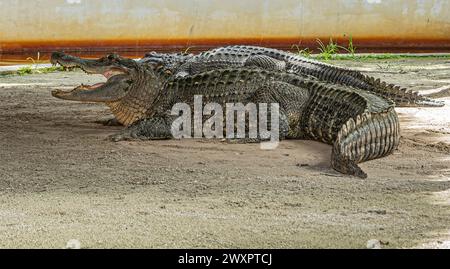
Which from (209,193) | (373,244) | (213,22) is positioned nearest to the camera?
(373,244)

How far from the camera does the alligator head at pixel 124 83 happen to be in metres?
5.44

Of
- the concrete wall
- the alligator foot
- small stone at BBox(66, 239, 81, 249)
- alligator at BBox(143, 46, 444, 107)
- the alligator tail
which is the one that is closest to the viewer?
small stone at BBox(66, 239, 81, 249)

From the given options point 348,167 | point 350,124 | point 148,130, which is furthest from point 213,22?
point 348,167

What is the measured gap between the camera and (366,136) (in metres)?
4.06

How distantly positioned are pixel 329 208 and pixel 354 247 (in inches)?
22.2

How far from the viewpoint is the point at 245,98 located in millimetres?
5207

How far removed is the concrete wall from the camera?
11609 mm

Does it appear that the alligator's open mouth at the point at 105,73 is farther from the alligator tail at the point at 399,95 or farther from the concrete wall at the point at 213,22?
the concrete wall at the point at 213,22

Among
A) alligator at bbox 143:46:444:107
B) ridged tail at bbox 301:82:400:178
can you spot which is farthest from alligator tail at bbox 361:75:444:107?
ridged tail at bbox 301:82:400:178

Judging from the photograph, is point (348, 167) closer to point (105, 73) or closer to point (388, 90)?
point (105, 73)

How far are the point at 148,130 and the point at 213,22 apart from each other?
7124 mm

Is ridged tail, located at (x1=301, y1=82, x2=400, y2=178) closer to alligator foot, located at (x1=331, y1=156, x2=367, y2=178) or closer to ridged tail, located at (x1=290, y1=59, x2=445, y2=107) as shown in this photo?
alligator foot, located at (x1=331, y1=156, x2=367, y2=178)

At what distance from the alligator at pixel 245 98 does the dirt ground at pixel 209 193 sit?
0.49 feet
